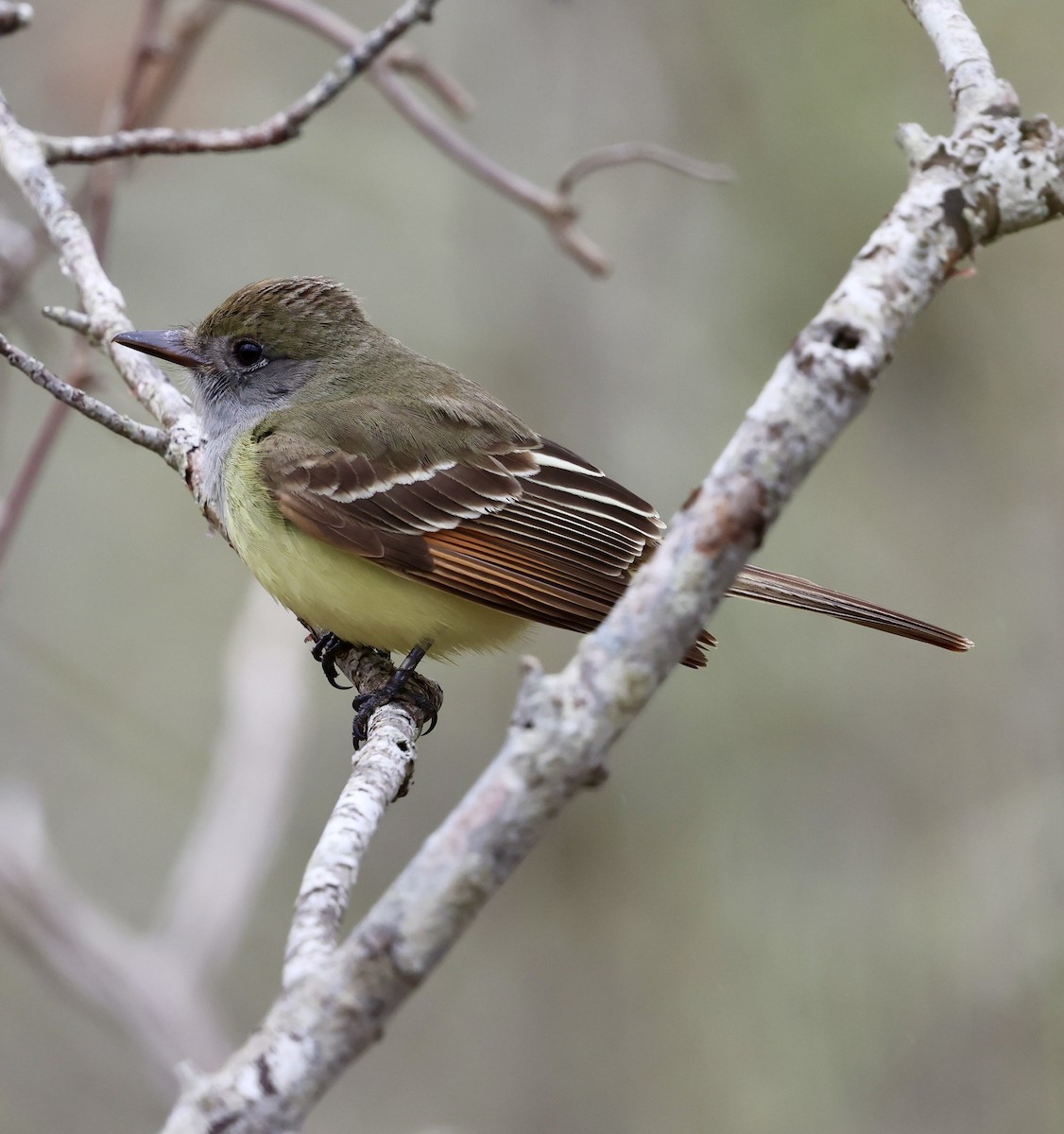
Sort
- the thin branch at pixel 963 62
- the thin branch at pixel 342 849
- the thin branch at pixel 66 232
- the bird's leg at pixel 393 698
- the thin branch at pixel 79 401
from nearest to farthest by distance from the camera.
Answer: the thin branch at pixel 342 849 < the thin branch at pixel 963 62 < the thin branch at pixel 79 401 < the bird's leg at pixel 393 698 < the thin branch at pixel 66 232

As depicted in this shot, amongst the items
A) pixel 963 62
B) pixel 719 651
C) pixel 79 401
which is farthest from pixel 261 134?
pixel 719 651

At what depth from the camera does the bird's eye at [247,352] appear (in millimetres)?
4781

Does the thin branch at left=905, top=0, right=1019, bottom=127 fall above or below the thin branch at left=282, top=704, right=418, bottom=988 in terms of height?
above

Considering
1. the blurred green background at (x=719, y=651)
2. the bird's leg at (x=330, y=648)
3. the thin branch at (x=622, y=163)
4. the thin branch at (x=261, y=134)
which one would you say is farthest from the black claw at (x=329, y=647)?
the blurred green background at (x=719, y=651)

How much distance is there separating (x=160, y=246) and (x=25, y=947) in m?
4.34

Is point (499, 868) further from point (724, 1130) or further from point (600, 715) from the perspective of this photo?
point (724, 1130)

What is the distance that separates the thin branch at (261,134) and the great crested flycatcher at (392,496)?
548 millimetres

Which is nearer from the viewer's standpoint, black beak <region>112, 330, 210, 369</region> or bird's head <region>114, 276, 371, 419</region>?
black beak <region>112, 330, 210, 369</region>

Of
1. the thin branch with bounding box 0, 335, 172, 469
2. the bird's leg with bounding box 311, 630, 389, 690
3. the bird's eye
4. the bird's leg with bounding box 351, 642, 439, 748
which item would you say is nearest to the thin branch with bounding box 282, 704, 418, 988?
the bird's leg with bounding box 351, 642, 439, 748

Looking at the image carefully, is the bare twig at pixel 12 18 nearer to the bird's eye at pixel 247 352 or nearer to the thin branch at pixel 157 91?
the thin branch at pixel 157 91

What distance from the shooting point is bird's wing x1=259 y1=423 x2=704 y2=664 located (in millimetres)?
4129

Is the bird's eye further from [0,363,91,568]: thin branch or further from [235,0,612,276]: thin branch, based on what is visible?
[235,0,612,276]: thin branch

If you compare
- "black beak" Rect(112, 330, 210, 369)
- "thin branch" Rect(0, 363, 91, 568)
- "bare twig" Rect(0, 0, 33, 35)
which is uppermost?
"bare twig" Rect(0, 0, 33, 35)

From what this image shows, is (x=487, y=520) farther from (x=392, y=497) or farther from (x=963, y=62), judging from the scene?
(x=963, y=62)
